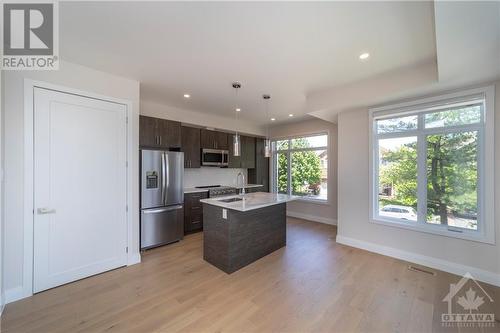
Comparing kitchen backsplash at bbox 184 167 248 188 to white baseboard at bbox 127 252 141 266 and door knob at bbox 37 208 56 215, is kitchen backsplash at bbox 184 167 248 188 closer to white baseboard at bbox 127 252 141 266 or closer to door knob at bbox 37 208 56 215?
white baseboard at bbox 127 252 141 266

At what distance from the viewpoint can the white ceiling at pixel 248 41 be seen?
1746 mm

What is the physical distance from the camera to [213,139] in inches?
208

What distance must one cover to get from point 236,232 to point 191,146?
103 inches

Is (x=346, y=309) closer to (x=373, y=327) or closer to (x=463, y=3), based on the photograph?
(x=373, y=327)

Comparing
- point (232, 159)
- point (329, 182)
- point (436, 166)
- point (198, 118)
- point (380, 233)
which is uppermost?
point (198, 118)

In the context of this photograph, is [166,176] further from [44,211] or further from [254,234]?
[254,234]

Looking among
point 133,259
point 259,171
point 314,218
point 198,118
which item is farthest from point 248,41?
point 314,218

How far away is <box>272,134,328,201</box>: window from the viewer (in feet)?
18.5

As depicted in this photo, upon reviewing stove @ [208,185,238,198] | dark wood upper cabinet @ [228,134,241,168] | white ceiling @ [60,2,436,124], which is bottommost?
stove @ [208,185,238,198]

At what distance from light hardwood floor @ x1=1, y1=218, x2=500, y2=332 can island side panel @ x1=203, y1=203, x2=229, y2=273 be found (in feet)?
0.52

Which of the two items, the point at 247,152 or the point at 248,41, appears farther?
the point at 247,152

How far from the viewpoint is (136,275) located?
9.16ft

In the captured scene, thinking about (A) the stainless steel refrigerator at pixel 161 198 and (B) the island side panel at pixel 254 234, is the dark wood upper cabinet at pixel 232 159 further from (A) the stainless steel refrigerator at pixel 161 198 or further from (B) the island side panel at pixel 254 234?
(B) the island side panel at pixel 254 234
